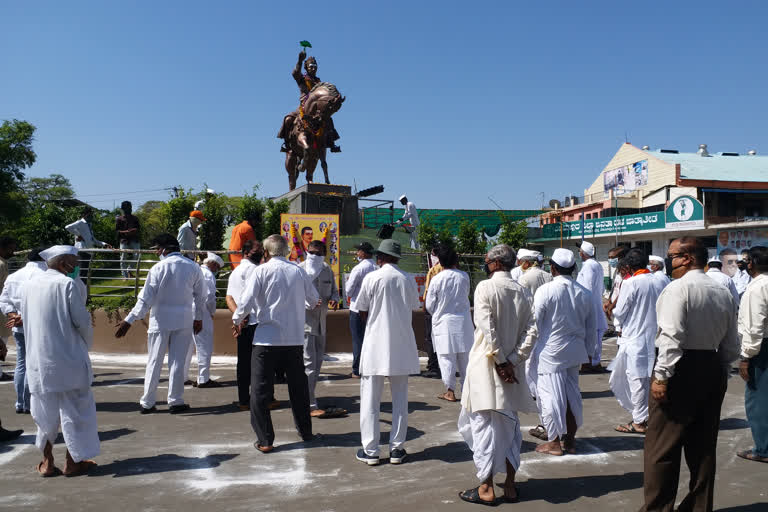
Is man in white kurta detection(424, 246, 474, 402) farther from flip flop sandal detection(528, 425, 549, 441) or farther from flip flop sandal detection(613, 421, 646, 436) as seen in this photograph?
flip flop sandal detection(613, 421, 646, 436)

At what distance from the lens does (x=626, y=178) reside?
139 ft

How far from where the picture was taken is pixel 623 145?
43.9 m

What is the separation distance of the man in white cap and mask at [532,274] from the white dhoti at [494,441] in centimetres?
311

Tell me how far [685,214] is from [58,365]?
105 feet

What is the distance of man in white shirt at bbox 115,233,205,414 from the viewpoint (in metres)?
6.25

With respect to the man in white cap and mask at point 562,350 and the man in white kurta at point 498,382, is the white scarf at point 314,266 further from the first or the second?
the man in white kurta at point 498,382

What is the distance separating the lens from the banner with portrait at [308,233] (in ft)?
35.6

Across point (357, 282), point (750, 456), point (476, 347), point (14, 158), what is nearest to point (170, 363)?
point (357, 282)

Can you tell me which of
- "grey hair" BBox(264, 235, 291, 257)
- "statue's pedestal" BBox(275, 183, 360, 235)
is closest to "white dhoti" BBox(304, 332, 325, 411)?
"grey hair" BBox(264, 235, 291, 257)

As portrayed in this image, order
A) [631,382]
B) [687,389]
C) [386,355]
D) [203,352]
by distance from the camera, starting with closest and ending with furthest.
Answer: [687,389]
[386,355]
[631,382]
[203,352]

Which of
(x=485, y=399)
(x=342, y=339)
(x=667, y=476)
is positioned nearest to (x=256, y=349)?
(x=485, y=399)

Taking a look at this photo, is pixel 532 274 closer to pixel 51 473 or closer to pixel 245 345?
pixel 245 345

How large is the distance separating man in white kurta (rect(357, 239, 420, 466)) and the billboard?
39.5 meters

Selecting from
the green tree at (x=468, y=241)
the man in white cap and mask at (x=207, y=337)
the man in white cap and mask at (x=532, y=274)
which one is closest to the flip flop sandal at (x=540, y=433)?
the man in white cap and mask at (x=532, y=274)
